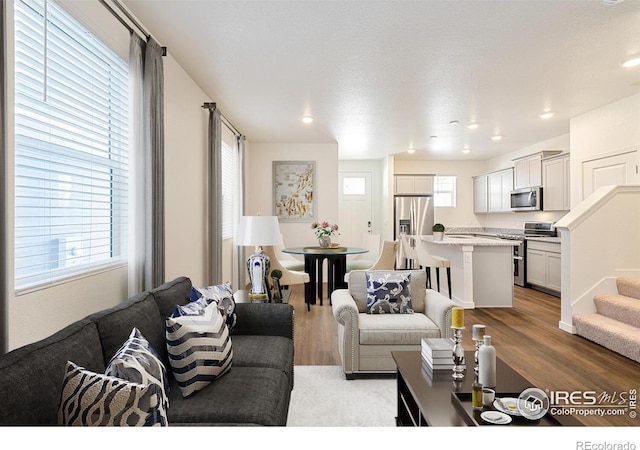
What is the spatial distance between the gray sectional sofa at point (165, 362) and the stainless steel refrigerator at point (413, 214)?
6.19m

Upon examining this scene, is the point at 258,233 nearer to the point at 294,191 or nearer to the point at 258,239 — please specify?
the point at 258,239

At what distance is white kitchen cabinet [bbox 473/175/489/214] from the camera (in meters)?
8.43

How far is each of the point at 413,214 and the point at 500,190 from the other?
181 cm

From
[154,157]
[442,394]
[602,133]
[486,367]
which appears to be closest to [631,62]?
[602,133]

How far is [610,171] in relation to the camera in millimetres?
4625

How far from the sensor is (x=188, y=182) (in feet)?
12.2

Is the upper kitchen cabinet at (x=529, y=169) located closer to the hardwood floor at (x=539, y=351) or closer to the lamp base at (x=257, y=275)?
the hardwood floor at (x=539, y=351)

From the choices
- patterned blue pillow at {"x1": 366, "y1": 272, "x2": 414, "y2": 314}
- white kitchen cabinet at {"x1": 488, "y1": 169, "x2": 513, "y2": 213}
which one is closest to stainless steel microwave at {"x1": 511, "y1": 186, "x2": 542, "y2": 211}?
white kitchen cabinet at {"x1": 488, "y1": 169, "x2": 513, "y2": 213}

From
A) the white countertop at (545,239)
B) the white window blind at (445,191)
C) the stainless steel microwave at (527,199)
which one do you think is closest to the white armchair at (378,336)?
the white countertop at (545,239)

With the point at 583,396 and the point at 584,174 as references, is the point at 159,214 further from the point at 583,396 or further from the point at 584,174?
the point at 584,174

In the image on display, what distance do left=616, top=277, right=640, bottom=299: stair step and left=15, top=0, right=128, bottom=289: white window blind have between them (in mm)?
4643

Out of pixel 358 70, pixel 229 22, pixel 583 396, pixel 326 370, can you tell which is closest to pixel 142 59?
pixel 229 22

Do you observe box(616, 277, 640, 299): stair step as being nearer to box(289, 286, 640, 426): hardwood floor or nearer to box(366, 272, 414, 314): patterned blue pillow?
box(289, 286, 640, 426): hardwood floor

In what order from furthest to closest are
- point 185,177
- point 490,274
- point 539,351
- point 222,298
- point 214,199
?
1. point 490,274
2. point 214,199
3. point 185,177
4. point 539,351
5. point 222,298
